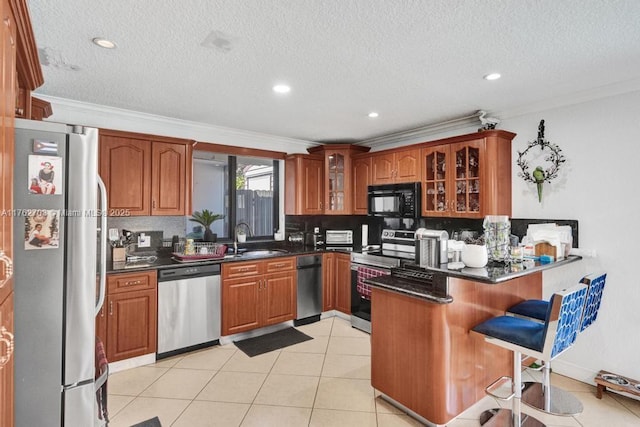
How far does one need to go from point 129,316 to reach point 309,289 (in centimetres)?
A: 207

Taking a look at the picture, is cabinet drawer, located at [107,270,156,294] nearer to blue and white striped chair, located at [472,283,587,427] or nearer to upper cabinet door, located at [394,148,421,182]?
blue and white striped chair, located at [472,283,587,427]

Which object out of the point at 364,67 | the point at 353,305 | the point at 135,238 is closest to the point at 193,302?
the point at 135,238

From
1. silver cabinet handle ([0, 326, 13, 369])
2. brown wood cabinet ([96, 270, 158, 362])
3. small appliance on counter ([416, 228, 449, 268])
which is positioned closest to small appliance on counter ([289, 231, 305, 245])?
brown wood cabinet ([96, 270, 158, 362])

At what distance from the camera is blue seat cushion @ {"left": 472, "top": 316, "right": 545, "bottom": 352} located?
1.93 m

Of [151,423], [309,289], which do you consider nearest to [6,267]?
[151,423]

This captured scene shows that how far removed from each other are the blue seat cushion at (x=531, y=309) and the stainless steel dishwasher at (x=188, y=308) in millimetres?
2826

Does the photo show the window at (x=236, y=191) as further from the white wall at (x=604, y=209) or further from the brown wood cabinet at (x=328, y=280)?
the white wall at (x=604, y=209)

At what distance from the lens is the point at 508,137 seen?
341 centimetres

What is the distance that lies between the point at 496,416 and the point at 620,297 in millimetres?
1554

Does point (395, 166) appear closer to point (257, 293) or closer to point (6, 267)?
point (257, 293)

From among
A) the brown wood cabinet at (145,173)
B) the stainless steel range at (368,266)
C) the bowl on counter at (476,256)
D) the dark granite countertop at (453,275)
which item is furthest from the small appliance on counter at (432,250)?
the brown wood cabinet at (145,173)

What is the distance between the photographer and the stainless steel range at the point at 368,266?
391cm

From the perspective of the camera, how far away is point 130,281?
9.89 ft

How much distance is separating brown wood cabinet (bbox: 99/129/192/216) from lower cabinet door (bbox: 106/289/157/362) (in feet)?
2.84
